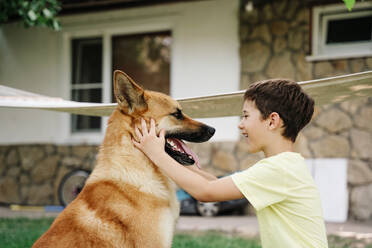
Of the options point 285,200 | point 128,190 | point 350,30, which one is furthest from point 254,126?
point 350,30

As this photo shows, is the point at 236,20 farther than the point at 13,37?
No

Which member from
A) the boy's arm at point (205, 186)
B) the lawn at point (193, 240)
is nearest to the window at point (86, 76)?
the lawn at point (193, 240)

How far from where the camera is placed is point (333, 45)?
5574 mm

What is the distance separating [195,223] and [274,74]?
2579mm

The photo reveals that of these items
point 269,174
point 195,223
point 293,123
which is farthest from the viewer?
point 195,223

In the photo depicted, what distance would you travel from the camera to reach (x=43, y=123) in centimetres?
690

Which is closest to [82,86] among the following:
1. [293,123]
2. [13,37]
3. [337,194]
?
[13,37]

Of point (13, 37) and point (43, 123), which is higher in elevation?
point (13, 37)

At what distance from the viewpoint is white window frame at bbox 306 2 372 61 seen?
5.32 metres

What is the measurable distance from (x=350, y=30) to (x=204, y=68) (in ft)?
7.50

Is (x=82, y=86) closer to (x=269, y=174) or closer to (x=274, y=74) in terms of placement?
(x=274, y=74)

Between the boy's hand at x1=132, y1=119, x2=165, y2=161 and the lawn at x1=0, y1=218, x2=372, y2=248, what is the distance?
2.00 metres

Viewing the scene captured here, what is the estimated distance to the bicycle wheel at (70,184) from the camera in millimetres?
6223

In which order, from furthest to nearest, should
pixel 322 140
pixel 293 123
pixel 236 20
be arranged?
pixel 236 20 < pixel 322 140 < pixel 293 123
